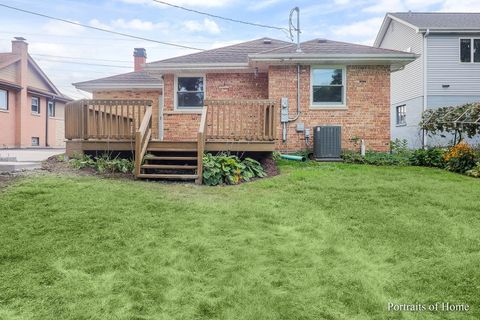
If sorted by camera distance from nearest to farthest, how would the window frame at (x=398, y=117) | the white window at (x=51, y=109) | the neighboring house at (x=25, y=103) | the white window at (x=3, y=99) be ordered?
the window frame at (x=398, y=117) → the white window at (x=3, y=99) → the neighboring house at (x=25, y=103) → the white window at (x=51, y=109)

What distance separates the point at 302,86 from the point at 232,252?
315 inches

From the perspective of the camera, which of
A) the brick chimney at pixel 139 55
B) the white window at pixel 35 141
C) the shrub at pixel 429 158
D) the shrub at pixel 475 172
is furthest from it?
the white window at pixel 35 141

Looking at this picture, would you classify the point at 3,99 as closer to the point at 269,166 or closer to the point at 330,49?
the point at 330,49

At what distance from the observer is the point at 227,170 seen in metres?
7.32

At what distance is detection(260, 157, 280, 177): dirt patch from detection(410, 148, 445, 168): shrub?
4.35 metres

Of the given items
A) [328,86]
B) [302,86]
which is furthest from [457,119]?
[302,86]

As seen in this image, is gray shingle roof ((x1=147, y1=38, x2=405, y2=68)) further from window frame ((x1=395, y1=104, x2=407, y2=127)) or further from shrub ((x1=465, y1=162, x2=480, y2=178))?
window frame ((x1=395, y1=104, x2=407, y2=127))

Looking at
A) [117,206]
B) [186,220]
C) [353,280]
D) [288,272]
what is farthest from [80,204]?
[353,280]

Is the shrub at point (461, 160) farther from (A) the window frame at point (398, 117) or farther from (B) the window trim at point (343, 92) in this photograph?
(A) the window frame at point (398, 117)

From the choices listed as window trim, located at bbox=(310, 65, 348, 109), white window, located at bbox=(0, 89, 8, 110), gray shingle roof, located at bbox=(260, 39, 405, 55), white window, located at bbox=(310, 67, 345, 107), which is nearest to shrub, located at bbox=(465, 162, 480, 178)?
window trim, located at bbox=(310, 65, 348, 109)

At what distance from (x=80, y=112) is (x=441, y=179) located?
8.13 m

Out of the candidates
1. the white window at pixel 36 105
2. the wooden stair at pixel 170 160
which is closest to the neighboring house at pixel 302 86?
the wooden stair at pixel 170 160

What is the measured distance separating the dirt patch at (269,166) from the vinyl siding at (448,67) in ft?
36.2

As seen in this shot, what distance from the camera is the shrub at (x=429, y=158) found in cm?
983
